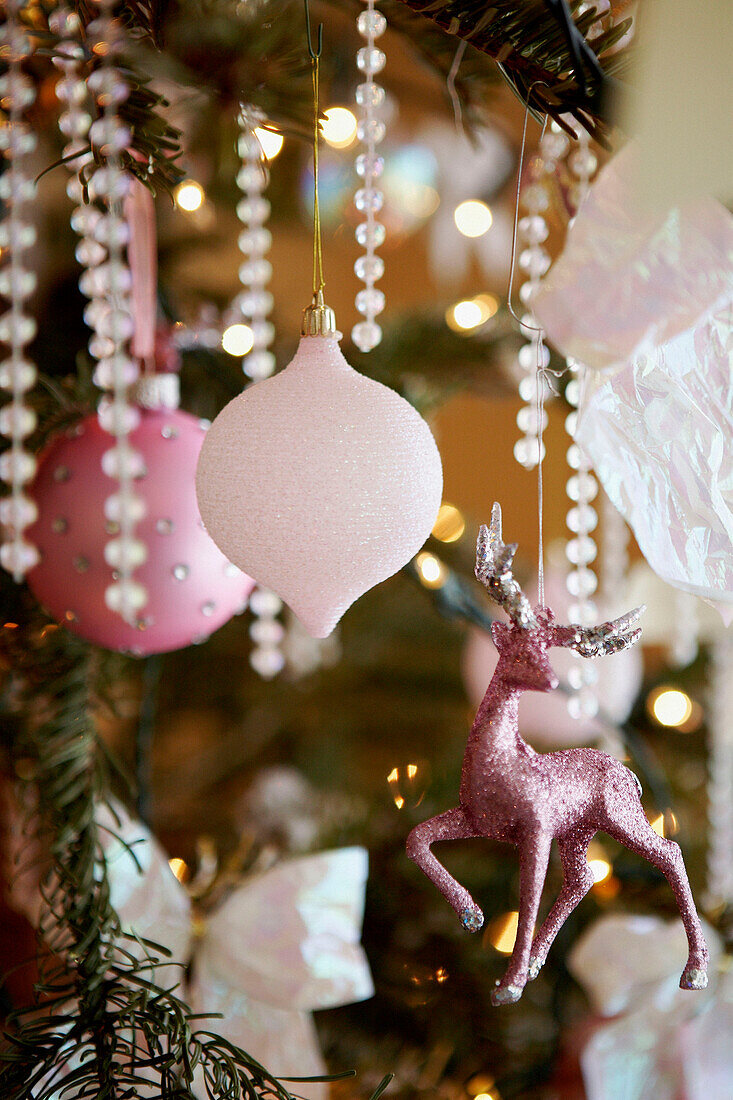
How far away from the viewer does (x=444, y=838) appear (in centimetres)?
34

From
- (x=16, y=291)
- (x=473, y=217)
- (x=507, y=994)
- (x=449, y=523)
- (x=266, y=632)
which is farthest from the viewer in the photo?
(x=473, y=217)

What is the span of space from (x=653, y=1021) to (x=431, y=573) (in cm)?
33

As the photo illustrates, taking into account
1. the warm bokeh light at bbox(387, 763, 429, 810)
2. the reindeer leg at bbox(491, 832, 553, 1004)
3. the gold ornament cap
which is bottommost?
the warm bokeh light at bbox(387, 763, 429, 810)

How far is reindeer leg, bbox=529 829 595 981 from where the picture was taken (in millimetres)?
352

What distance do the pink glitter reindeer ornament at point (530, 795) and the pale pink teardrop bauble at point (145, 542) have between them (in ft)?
0.62

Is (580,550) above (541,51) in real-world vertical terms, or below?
below

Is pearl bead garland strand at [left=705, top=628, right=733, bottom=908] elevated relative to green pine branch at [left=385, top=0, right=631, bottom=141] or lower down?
lower down

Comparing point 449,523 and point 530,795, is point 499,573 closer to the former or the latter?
point 530,795

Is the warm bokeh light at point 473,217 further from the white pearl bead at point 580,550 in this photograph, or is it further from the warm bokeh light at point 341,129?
the white pearl bead at point 580,550

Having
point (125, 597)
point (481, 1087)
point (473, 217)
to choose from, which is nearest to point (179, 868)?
point (481, 1087)

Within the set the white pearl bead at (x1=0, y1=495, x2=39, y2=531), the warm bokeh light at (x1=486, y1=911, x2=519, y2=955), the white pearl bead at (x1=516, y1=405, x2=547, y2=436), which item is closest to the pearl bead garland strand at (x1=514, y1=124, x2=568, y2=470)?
the white pearl bead at (x1=516, y1=405, x2=547, y2=436)

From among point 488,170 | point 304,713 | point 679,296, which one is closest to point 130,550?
point 679,296

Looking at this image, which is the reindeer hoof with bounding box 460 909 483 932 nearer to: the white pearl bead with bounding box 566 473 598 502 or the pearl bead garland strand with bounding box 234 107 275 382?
the white pearl bead with bounding box 566 473 598 502

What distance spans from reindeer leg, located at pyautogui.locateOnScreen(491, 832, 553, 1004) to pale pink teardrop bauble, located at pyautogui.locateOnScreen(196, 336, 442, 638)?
0.11m
